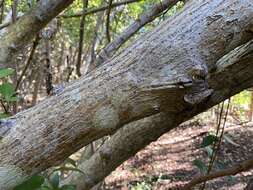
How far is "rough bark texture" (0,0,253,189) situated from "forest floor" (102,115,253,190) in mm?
5482

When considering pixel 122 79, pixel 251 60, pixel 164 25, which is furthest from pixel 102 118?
pixel 251 60

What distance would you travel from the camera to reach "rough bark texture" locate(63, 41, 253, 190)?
95 cm

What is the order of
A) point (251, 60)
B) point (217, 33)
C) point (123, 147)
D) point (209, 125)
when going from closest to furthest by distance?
point (217, 33), point (251, 60), point (123, 147), point (209, 125)

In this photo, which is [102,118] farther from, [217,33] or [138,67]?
[217,33]

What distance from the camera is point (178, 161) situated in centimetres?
782

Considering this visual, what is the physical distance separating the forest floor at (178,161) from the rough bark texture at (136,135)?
4.61 meters

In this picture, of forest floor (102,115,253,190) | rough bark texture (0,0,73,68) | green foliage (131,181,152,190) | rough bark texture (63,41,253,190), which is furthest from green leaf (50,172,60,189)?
green foliage (131,181,152,190)

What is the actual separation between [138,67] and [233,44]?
16cm

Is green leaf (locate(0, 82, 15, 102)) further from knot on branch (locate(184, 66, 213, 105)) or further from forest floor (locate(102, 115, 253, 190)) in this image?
forest floor (locate(102, 115, 253, 190))

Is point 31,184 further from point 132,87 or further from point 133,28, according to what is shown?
point 133,28

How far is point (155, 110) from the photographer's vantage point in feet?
2.85

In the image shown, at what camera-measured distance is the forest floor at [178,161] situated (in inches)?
268

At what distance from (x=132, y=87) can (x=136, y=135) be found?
61 cm

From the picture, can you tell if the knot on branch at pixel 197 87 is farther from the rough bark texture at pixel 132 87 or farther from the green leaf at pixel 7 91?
the green leaf at pixel 7 91
